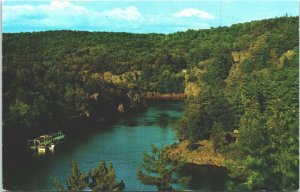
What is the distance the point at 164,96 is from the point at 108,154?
338 cm

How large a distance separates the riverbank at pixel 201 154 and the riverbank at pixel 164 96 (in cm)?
147

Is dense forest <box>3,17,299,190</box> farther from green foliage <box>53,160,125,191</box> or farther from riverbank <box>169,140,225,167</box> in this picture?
green foliage <box>53,160,125,191</box>

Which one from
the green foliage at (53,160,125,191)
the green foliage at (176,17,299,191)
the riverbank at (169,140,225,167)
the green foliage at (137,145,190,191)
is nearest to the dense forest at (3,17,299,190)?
the green foliage at (176,17,299,191)

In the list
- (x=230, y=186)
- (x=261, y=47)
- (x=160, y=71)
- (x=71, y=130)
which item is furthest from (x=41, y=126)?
(x=230, y=186)

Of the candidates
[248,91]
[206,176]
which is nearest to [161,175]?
[206,176]

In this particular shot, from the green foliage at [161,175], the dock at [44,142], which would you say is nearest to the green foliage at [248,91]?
the green foliage at [161,175]

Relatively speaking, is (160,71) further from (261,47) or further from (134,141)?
(134,141)

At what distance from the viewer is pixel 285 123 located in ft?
17.8

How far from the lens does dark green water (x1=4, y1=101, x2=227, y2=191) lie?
671 cm

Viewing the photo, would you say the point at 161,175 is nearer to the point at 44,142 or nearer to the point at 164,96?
the point at 44,142

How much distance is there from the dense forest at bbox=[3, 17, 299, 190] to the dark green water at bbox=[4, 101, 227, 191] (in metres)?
0.41

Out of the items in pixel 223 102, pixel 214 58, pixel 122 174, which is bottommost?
pixel 122 174

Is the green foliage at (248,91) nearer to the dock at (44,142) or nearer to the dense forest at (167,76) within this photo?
the dense forest at (167,76)

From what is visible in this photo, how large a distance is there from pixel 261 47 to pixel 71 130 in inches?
128
